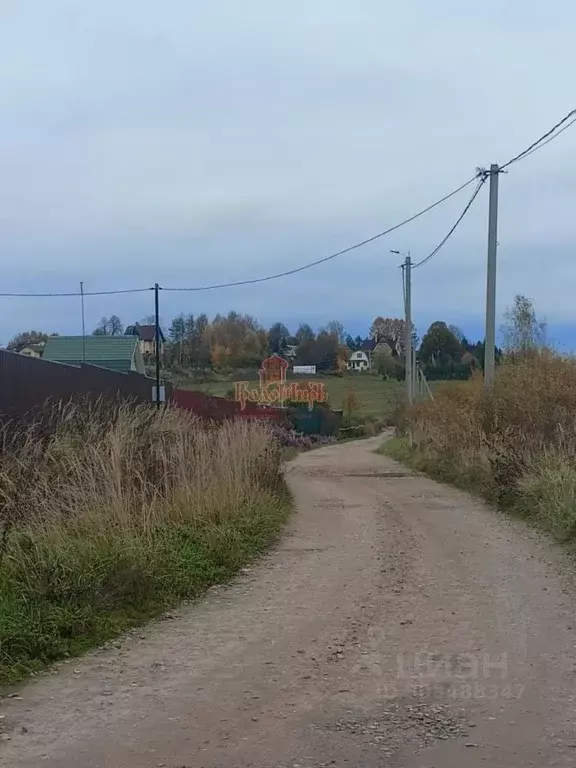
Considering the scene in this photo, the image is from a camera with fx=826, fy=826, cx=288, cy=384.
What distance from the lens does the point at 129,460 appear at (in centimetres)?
970

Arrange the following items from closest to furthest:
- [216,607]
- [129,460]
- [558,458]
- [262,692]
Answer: [262,692]
[216,607]
[129,460]
[558,458]

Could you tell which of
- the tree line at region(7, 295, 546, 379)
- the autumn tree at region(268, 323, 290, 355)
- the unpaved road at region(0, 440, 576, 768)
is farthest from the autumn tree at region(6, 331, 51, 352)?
the unpaved road at region(0, 440, 576, 768)

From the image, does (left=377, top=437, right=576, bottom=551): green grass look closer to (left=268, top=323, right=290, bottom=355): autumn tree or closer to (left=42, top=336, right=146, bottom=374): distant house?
(left=42, top=336, right=146, bottom=374): distant house

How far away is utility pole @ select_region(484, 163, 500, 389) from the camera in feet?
60.1

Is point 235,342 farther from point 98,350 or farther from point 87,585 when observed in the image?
point 87,585

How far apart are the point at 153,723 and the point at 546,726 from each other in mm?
2122

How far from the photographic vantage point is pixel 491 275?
18.6 meters

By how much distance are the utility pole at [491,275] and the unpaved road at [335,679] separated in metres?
9.66

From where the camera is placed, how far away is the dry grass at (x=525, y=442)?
470 inches

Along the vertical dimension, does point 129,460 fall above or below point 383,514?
above

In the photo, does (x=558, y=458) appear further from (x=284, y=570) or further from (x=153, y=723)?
(x=153, y=723)

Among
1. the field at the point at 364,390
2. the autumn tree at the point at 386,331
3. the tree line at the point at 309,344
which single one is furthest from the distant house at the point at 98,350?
the autumn tree at the point at 386,331

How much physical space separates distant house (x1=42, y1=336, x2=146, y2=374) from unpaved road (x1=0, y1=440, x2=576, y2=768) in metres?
23.8

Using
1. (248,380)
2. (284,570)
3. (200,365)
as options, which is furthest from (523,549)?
(248,380)
